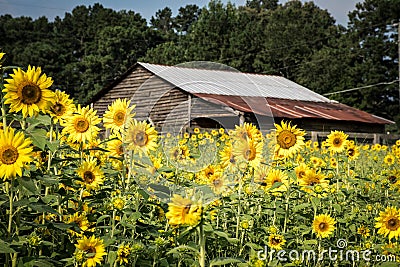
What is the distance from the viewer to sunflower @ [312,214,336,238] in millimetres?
3295

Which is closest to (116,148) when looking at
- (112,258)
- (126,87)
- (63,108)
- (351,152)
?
(63,108)

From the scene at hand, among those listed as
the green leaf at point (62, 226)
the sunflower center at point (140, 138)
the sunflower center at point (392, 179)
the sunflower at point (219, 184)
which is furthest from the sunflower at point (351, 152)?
the green leaf at point (62, 226)

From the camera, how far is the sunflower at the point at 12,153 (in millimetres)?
2125

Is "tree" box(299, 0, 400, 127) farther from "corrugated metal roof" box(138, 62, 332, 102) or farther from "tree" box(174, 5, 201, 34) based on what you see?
"tree" box(174, 5, 201, 34)

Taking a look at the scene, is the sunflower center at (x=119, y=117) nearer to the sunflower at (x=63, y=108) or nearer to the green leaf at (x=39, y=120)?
the sunflower at (x=63, y=108)

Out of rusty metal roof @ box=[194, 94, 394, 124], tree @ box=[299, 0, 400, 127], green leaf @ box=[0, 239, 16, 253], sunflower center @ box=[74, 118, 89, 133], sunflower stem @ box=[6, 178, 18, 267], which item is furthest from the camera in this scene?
tree @ box=[299, 0, 400, 127]

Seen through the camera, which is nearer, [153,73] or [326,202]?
[326,202]

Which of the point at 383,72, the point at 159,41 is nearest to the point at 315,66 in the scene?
the point at 383,72

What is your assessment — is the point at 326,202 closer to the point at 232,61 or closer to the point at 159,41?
the point at 232,61

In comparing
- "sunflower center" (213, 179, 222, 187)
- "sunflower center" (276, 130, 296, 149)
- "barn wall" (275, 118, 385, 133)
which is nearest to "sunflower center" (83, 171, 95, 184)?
"sunflower center" (213, 179, 222, 187)

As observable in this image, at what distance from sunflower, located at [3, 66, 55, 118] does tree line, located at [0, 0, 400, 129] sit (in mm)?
32210

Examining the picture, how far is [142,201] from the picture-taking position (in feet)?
9.36

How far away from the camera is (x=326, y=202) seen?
3.91 meters

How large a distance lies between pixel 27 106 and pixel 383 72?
124 ft
